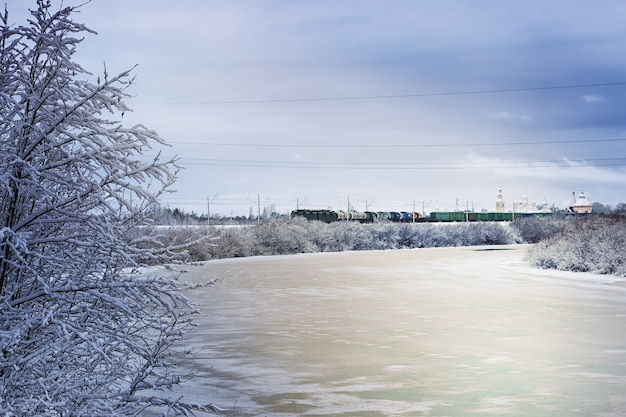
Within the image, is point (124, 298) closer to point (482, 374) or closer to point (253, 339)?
point (482, 374)

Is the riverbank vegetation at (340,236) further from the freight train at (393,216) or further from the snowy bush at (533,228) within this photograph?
the freight train at (393,216)

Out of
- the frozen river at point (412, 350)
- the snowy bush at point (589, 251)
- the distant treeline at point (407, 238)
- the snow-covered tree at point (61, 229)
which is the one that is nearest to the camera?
the snow-covered tree at point (61, 229)

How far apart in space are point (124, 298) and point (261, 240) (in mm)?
42987

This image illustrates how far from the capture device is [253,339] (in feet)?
45.3

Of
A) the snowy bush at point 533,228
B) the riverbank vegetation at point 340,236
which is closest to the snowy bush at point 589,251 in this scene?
the riverbank vegetation at point 340,236

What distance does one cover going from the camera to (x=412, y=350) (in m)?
12.5

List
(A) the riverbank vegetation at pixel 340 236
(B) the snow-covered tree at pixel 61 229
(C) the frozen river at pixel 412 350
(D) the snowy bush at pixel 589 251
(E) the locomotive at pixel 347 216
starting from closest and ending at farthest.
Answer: (B) the snow-covered tree at pixel 61 229 < (C) the frozen river at pixel 412 350 < (D) the snowy bush at pixel 589 251 < (A) the riverbank vegetation at pixel 340 236 < (E) the locomotive at pixel 347 216

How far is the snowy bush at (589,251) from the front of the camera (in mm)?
28625

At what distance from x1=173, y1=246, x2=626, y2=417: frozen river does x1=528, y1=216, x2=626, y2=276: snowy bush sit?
12.3 feet

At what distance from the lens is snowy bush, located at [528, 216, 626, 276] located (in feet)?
93.9

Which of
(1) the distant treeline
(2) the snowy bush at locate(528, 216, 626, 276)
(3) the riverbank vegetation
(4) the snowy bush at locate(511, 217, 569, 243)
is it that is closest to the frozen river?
(1) the distant treeline

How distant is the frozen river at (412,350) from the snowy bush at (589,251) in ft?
12.3

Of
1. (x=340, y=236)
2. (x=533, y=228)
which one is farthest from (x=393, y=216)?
(x=340, y=236)

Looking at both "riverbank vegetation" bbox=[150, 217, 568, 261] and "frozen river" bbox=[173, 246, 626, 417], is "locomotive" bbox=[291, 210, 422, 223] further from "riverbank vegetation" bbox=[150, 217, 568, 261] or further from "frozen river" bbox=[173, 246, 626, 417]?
"frozen river" bbox=[173, 246, 626, 417]
